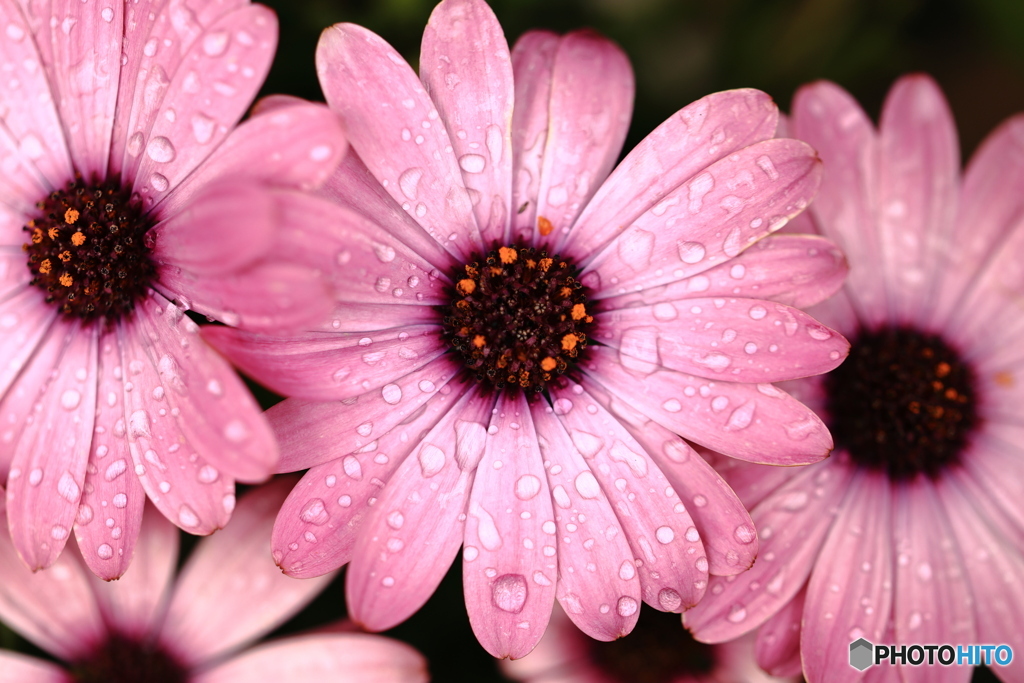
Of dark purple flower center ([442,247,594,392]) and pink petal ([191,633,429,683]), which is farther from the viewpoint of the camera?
pink petal ([191,633,429,683])

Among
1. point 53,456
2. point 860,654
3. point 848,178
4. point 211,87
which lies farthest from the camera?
point 848,178

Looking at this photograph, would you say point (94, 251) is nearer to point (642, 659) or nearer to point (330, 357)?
point (330, 357)

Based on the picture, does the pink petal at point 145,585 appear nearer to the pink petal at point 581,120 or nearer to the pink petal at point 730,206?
the pink petal at point 581,120

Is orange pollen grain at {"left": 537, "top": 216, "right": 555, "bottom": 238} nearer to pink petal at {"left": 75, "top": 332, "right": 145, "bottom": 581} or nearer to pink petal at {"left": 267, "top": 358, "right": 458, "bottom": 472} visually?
pink petal at {"left": 267, "top": 358, "right": 458, "bottom": 472}

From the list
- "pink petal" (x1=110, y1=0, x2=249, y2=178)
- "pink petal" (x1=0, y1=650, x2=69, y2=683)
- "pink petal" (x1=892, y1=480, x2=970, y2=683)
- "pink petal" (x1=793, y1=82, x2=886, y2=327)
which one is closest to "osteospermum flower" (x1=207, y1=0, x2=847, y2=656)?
"pink petal" (x1=110, y1=0, x2=249, y2=178)

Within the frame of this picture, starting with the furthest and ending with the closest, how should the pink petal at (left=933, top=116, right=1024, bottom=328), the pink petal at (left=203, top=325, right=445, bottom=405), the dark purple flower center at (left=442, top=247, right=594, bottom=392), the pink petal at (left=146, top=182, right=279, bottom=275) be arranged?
the pink petal at (left=933, top=116, right=1024, bottom=328), the dark purple flower center at (left=442, top=247, right=594, bottom=392), the pink petal at (left=203, top=325, right=445, bottom=405), the pink petal at (left=146, top=182, right=279, bottom=275)

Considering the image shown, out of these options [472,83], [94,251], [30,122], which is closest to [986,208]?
[472,83]

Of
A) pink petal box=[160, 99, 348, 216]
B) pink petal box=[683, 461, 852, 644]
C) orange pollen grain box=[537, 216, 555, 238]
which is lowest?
pink petal box=[683, 461, 852, 644]
